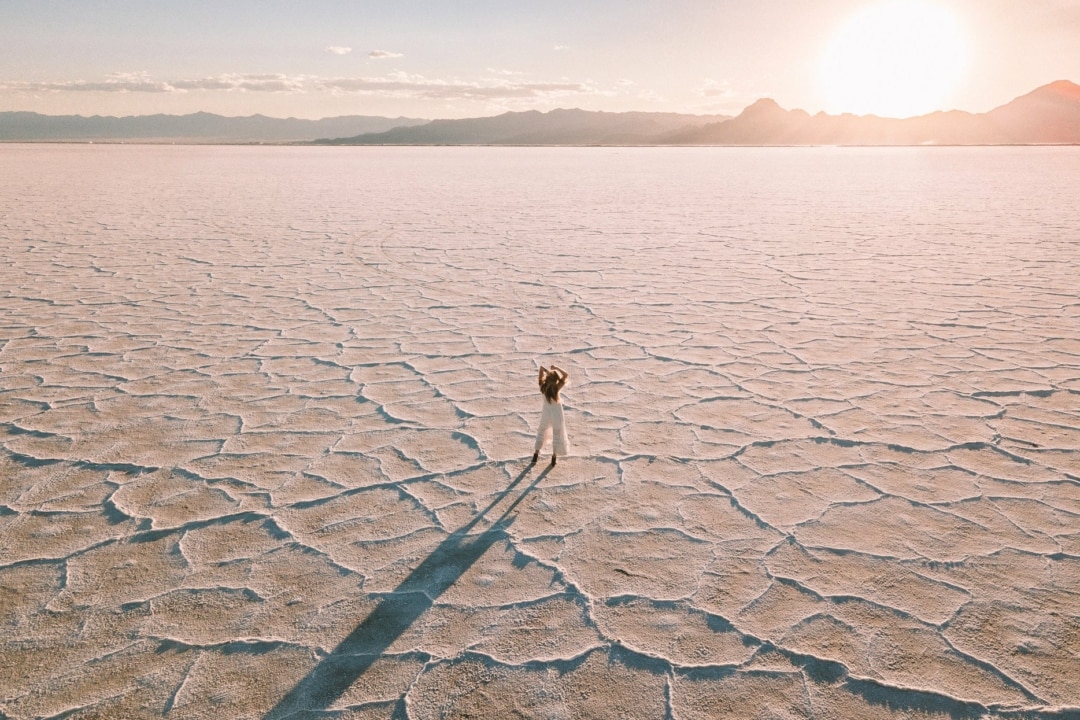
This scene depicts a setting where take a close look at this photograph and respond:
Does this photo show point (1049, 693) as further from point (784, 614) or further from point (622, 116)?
point (622, 116)

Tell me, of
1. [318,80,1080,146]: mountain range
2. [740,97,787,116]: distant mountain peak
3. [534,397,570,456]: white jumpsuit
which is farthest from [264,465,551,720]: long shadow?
[740,97,787,116]: distant mountain peak

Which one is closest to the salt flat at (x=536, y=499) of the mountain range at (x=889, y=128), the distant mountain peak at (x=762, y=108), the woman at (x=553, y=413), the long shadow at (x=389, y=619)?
the long shadow at (x=389, y=619)

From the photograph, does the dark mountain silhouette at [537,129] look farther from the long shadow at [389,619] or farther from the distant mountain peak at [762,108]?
the long shadow at [389,619]

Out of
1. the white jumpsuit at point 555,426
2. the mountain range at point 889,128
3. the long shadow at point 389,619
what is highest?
the mountain range at point 889,128

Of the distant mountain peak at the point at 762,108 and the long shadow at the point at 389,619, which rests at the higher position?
the distant mountain peak at the point at 762,108

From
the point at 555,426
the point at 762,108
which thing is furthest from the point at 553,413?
the point at 762,108

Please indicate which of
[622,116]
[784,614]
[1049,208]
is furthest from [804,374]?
[622,116]
